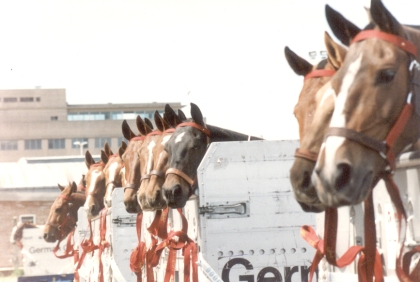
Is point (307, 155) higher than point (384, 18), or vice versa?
point (384, 18)

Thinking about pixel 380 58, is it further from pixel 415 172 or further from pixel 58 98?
pixel 58 98

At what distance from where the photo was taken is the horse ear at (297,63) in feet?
18.1

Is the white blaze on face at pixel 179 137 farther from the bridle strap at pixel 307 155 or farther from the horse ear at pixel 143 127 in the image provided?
the bridle strap at pixel 307 155

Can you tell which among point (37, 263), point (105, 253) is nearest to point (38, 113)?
point (37, 263)

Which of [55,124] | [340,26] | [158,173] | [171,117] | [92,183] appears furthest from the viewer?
[55,124]

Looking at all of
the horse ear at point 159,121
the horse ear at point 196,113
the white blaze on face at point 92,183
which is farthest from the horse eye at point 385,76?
the white blaze on face at point 92,183

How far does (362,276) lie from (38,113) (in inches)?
4141

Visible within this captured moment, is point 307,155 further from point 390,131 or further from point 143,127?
point 143,127

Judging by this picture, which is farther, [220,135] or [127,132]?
[127,132]

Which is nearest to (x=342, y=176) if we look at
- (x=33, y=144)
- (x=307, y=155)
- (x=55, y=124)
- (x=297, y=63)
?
(x=307, y=155)

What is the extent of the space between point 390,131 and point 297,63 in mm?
1770

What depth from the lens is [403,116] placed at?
3.86m

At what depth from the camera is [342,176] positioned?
3.68 metres

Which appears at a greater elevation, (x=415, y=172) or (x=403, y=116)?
(x=403, y=116)
